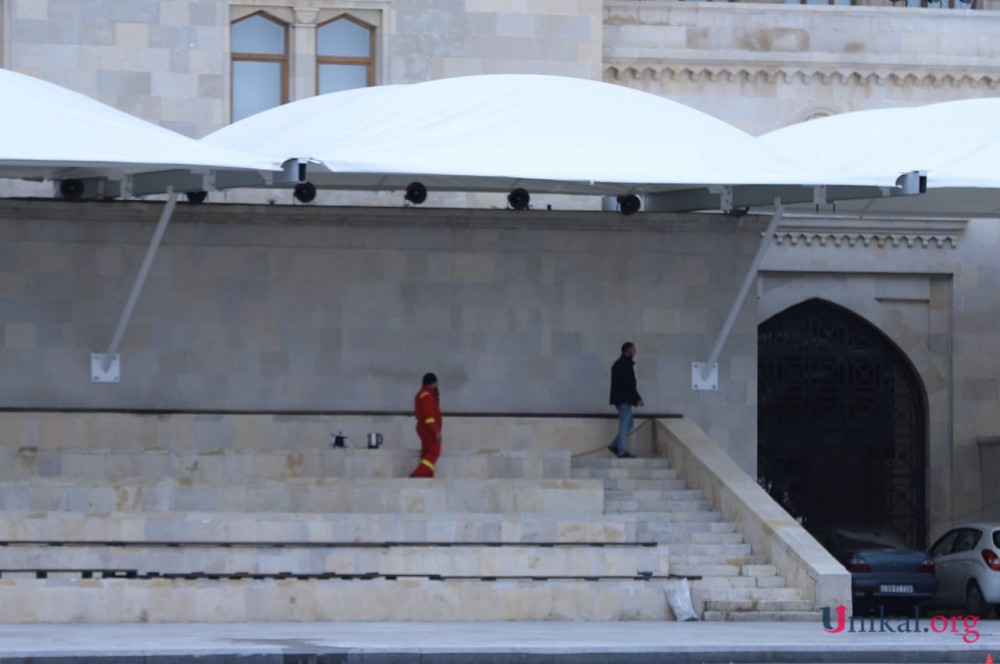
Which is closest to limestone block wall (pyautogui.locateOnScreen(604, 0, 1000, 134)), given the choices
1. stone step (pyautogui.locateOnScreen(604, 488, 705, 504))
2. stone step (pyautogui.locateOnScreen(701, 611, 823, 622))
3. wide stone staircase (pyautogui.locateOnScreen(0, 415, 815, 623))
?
stone step (pyautogui.locateOnScreen(604, 488, 705, 504))

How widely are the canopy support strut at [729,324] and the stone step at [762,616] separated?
685 centimetres

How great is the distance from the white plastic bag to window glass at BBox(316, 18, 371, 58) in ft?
39.8

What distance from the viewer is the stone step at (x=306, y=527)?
2389cm

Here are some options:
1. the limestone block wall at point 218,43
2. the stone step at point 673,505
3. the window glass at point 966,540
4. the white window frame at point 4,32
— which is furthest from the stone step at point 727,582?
the white window frame at point 4,32

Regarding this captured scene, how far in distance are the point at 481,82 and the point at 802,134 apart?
208 inches

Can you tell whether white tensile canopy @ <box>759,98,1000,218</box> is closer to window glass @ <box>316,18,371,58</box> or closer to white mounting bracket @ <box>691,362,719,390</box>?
white mounting bracket @ <box>691,362,719,390</box>

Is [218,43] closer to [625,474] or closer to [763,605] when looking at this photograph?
[625,474]

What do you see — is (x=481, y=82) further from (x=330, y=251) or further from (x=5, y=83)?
(x=5, y=83)

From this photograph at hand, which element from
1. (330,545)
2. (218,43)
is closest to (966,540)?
(330,545)

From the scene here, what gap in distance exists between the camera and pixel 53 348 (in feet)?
98.4

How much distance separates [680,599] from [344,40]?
41.2ft

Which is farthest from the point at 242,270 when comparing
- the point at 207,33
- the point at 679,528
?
the point at 679,528

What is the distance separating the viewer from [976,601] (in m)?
27.8

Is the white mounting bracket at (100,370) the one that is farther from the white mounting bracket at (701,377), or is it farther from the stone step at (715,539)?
the stone step at (715,539)
